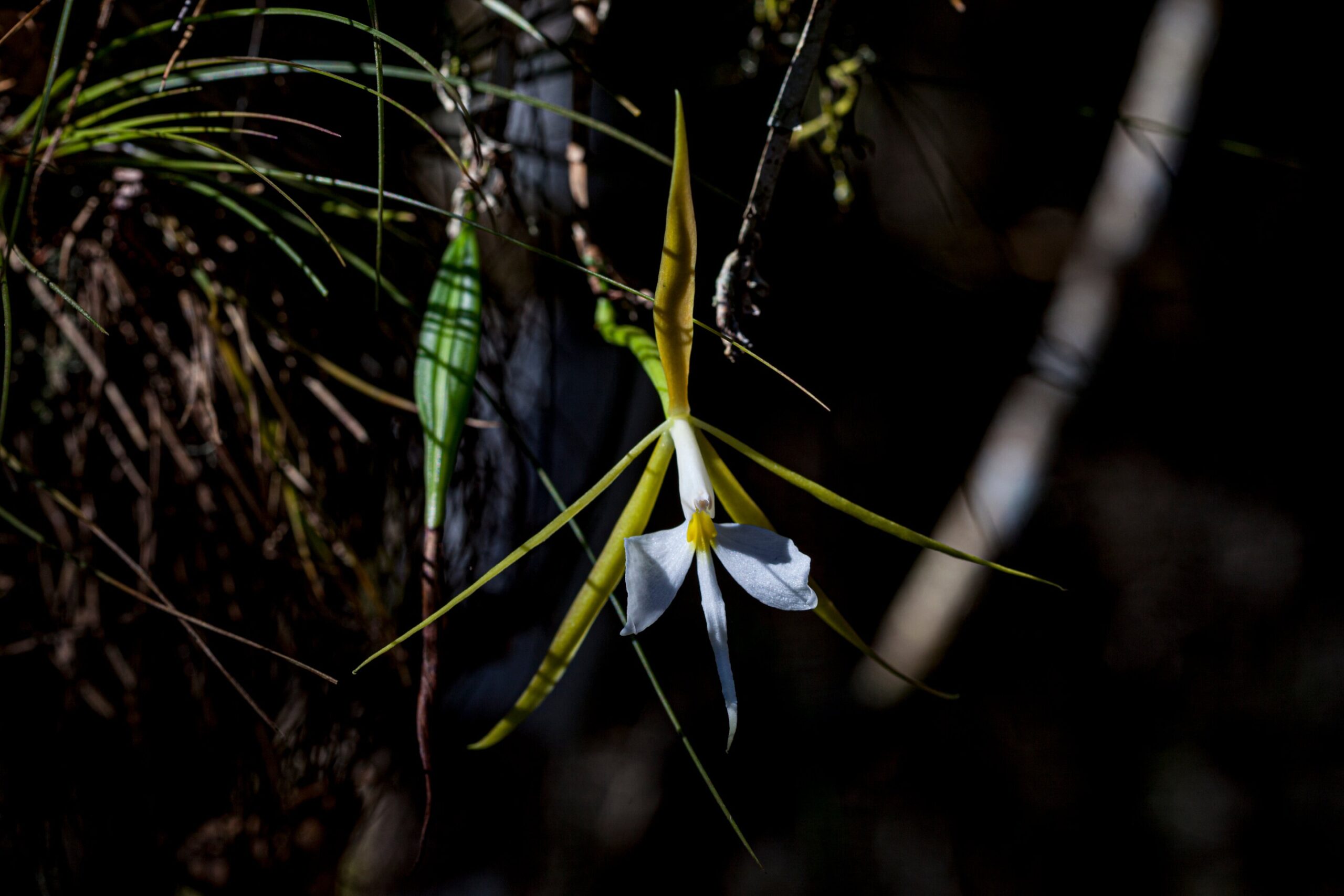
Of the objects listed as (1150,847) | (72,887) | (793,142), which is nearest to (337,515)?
(72,887)

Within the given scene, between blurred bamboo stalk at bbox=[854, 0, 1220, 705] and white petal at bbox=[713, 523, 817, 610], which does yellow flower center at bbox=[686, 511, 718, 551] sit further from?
blurred bamboo stalk at bbox=[854, 0, 1220, 705]

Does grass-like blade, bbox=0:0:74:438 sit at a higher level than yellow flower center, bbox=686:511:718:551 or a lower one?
higher

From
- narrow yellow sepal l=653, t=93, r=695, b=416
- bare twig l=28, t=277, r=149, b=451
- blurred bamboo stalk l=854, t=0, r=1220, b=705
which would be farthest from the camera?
blurred bamboo stalk l=854, t=0, r=1220, b=705

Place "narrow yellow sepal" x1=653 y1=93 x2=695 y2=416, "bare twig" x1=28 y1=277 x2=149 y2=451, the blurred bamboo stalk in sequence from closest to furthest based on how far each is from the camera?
"narrow yellow sepal" x1=653 y1=93 x2=695 y2=416 < "bare twig" x1=28 y1=277 x2=149 y2=451 < the blurred bamboo stalk

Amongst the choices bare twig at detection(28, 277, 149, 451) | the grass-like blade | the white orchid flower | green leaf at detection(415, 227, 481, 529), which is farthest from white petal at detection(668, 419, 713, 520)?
A: bare twig at detection(28, 277, 149, 451)

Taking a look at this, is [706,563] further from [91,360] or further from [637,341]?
[91,360]

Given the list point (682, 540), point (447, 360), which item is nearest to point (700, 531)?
point (682, 540)

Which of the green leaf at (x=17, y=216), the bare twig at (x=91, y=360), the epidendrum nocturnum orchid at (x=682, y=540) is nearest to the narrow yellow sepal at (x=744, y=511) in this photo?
the epidendrum nocturnum orchid at (x=682, y=540)

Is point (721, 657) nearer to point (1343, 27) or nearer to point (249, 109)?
point (249, 109)
